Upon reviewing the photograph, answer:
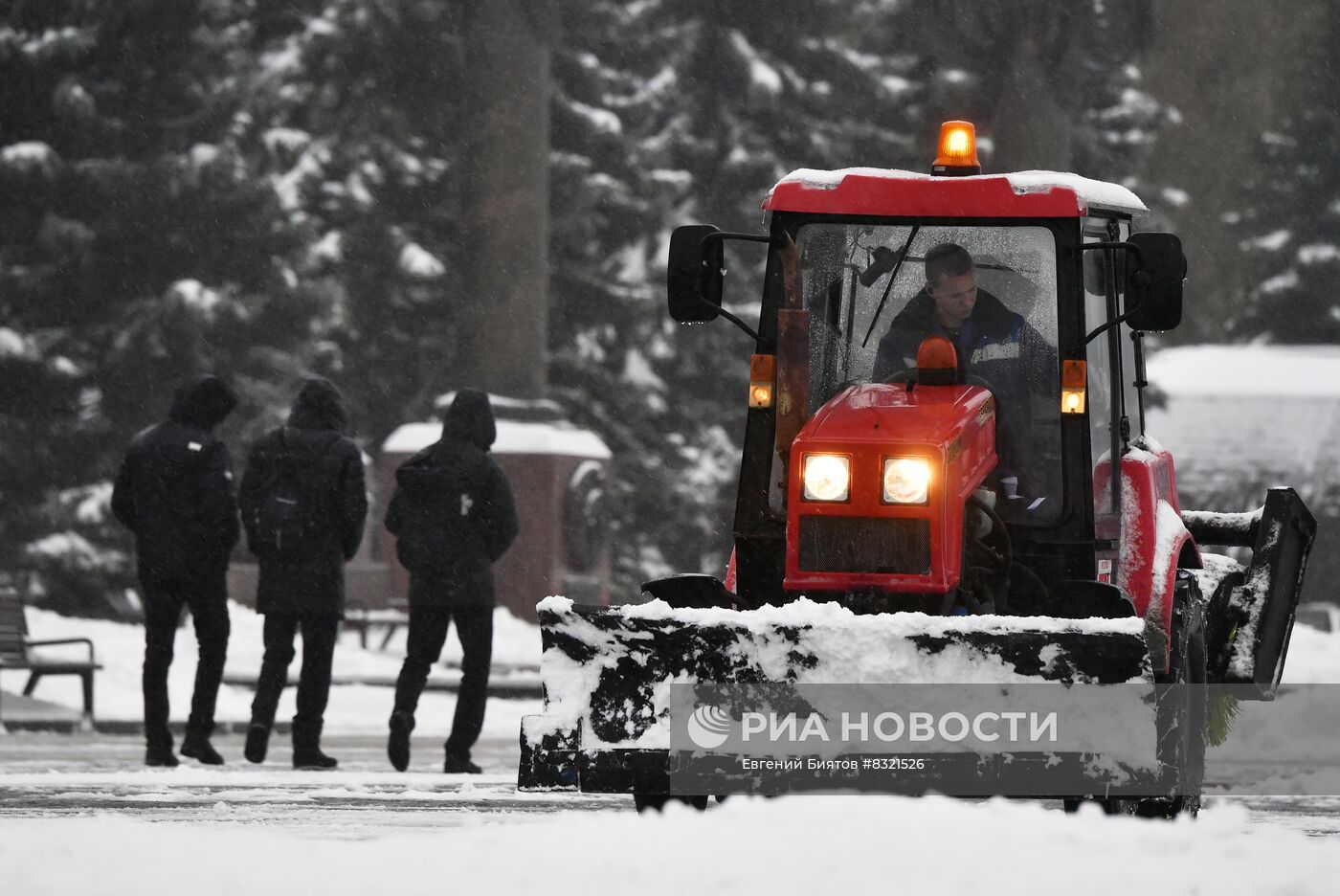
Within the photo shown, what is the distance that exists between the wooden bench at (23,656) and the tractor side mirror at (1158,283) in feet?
31.5

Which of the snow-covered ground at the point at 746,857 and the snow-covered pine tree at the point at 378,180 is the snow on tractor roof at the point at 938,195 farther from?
the snow-covered pine tree at the point at 378,180

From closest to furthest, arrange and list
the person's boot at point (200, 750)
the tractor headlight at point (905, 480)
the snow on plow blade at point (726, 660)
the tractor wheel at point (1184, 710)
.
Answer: the snow on plow blade at point (726, 660), the tractor wheel at point (1184, 710), the tractor headlight at point (905, 480), the person's boot at point (200, 750)

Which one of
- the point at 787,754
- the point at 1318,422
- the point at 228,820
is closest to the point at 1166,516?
the point at 787,754

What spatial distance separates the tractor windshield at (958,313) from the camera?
30.7ft

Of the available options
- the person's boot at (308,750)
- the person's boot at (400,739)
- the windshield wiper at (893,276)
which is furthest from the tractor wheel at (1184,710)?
the person's boot at (308,750)

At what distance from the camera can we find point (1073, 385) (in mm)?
9328

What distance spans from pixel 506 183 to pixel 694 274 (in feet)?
63.3

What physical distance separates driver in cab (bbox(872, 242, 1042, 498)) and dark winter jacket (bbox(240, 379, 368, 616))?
4897 millimetres

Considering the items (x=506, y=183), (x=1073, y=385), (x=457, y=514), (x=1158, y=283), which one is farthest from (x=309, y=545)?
(x=506, y=183)

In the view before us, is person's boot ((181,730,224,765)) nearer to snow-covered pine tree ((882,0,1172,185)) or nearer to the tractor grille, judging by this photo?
the tractor grille

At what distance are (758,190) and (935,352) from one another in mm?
24257

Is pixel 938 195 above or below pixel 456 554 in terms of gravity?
above

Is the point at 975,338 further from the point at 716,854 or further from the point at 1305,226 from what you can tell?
the point at 1305,226

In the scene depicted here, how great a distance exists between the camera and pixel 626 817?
8492mm
